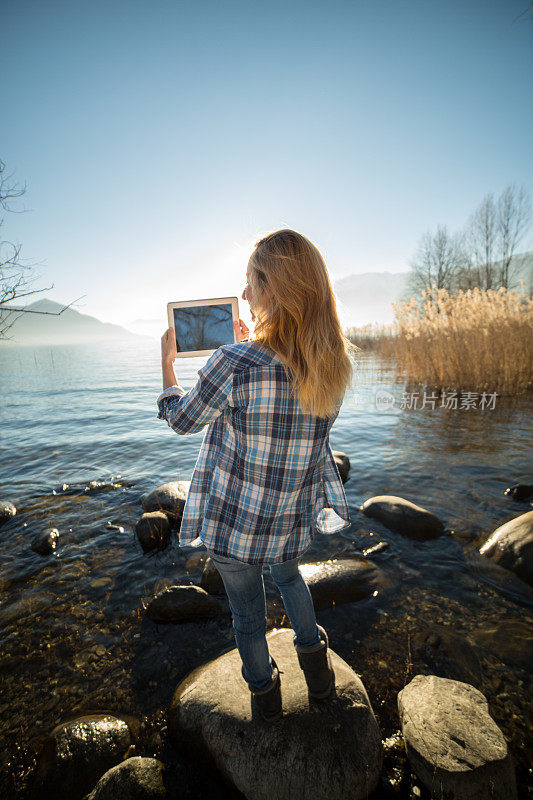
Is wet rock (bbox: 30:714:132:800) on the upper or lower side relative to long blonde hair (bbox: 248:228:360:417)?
lower

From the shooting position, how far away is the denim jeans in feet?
4.77

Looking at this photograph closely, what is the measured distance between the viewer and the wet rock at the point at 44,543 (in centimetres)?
360

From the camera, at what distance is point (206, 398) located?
1201mm

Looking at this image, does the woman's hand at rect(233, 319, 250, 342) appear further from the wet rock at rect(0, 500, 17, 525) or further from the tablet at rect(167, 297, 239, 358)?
the wet rock at rect(0, 500, 17, 525)

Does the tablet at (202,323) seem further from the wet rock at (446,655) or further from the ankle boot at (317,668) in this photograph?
the wet rock at (446,655)

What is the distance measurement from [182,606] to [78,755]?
1042 mm

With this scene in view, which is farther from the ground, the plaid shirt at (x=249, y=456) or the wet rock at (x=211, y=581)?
the plaid shirt at (x=249, y=456)

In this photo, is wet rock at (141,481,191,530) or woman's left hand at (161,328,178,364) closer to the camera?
woman's left hand at (161,328,178,364)

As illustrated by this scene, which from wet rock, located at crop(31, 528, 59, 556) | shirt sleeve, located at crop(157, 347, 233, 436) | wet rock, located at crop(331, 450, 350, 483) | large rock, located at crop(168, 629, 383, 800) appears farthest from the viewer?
wet rock, located at crop(331, 450, 350, 483)

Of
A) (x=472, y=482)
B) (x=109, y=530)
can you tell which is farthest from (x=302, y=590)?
(x=472, y=482)

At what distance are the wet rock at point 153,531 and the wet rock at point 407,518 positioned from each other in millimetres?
2334

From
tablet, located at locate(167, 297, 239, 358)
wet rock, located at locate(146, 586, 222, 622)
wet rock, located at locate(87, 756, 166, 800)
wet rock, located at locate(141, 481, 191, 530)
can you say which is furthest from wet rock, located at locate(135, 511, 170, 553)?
tablet, located at locate(167, 297, 239, 358)

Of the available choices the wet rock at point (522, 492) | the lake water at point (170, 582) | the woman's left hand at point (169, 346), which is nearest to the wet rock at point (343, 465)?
the lake water at point (170, 582)

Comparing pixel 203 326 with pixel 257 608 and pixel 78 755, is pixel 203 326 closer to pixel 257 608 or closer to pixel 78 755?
pixel 257 608
